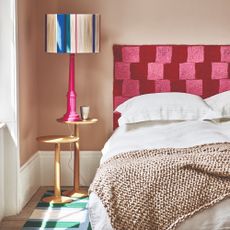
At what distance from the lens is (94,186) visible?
242 cm

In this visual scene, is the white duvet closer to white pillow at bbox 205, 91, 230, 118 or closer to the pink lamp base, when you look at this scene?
white pillow at bbox 205, 91, 230, 118

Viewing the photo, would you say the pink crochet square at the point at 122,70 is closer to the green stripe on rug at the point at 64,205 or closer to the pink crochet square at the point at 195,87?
the pink crochet square at the point at 195,87

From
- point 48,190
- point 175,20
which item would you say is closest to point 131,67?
point 175,20

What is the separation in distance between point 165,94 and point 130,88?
15.8 inches

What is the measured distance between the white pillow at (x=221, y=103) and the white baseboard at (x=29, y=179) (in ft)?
4.84

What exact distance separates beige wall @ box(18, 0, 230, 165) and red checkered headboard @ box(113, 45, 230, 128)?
0.07m

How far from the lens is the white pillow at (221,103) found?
3.82m

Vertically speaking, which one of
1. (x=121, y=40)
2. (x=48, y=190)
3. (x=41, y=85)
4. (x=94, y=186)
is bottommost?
(x=48, y=190)

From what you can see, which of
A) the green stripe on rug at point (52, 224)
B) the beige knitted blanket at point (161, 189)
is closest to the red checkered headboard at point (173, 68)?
the green stripe on rug at point (52, 224)

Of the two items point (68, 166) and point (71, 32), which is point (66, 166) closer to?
point (68, 166)

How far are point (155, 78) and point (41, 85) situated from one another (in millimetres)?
961

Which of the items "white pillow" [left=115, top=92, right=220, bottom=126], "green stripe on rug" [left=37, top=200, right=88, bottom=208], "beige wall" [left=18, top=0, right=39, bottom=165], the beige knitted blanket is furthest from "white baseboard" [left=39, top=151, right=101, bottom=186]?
the beige knitted blanket

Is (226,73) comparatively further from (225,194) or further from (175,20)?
(225,194)

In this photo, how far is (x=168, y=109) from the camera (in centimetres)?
383
